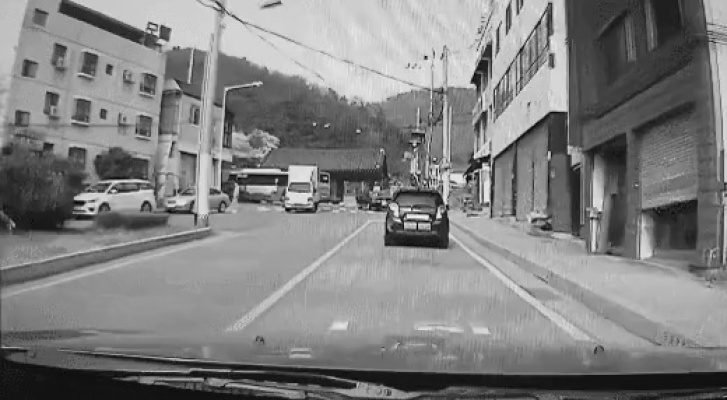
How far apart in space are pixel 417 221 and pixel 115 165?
11792mm

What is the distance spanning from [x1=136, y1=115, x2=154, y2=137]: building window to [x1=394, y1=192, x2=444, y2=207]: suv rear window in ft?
38.1

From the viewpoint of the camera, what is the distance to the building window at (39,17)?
4.18 m

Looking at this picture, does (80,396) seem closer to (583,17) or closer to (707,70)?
(707,70)

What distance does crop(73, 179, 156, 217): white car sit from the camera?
19.4 ft

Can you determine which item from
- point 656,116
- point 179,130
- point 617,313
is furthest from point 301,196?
point 617,313

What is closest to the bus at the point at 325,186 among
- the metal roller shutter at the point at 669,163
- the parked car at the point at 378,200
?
the parked car at the point at 378,200

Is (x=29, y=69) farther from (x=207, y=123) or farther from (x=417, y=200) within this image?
(x=417, y=200)

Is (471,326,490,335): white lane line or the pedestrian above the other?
the pedestrian

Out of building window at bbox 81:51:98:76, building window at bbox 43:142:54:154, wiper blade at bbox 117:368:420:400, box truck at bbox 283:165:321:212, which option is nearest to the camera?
wiper blade at bbox 117:368:420:400

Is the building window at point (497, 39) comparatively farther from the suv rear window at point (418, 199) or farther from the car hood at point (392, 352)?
the car hood at point (392, 352)

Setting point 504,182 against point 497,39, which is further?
point 497,39

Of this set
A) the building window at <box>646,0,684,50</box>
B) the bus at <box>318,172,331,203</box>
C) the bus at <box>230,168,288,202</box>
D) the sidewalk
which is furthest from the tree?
the bus at <box>318,172,331,203</box>

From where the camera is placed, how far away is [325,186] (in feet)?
173

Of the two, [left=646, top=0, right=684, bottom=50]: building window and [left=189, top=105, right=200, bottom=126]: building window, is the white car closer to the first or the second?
[left=189, top=105, right=200, bottom=126]: building window
